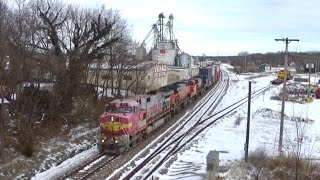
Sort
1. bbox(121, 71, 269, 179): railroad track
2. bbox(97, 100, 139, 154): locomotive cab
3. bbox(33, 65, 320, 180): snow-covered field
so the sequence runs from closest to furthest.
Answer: bbox(121, 71, 269, 179): railroad track
bbox(33, 65, 320, 180): snow-covered field
bbox(97, 100, 139, 154): locomotive cab

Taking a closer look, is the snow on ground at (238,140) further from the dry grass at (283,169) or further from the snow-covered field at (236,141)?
the dry grass at (283,169)

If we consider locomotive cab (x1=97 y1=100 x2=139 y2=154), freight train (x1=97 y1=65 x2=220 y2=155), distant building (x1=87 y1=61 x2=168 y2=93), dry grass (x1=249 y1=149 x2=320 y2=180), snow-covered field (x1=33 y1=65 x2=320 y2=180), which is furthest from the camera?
distant building (x1=87 y1=61 x2=168 y2=93)

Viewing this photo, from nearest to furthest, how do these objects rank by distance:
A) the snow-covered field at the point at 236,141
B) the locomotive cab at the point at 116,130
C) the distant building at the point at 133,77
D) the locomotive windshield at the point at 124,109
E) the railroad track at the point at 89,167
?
1. the railroad track at the point at 89,167
2. the snow-covered field at the point at 236,141
3. the locomotive cab at the point at 116,130
4. the locomotive windshield at the point at 124,109
5. the distant building at the point at 133,77

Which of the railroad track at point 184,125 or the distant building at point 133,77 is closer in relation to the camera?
the railroad track at point 184,125

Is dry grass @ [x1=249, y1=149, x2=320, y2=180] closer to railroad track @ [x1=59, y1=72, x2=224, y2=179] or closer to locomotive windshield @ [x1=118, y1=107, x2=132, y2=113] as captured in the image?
railroad track @ [x1=59, y1=72, x2=224, y2=179]

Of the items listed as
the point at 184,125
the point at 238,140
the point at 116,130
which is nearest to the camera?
the point at 116,130

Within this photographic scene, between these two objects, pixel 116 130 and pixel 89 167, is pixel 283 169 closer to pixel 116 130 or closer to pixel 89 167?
pixel 89 167

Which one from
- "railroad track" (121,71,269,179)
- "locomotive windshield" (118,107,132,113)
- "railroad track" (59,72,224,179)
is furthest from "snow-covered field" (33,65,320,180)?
"locomotive windshield" (118,107,132,113)

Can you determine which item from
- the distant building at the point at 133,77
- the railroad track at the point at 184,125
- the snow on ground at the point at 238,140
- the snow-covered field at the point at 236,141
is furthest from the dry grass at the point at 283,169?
the distant building at the point at 133,77

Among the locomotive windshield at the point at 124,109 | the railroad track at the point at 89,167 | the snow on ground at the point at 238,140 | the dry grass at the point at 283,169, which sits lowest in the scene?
the snow on ground at the point at 238,140

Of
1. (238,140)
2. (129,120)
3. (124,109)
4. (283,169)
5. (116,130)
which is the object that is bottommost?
(238,140)

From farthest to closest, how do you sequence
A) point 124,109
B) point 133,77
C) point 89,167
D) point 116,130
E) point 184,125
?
point 133,77 < point 184,125 < point 124,109 < point 116,130 < point 89,167

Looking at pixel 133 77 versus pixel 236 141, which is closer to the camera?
pixel 236 141

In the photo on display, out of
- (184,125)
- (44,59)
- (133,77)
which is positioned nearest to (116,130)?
(44,59)
